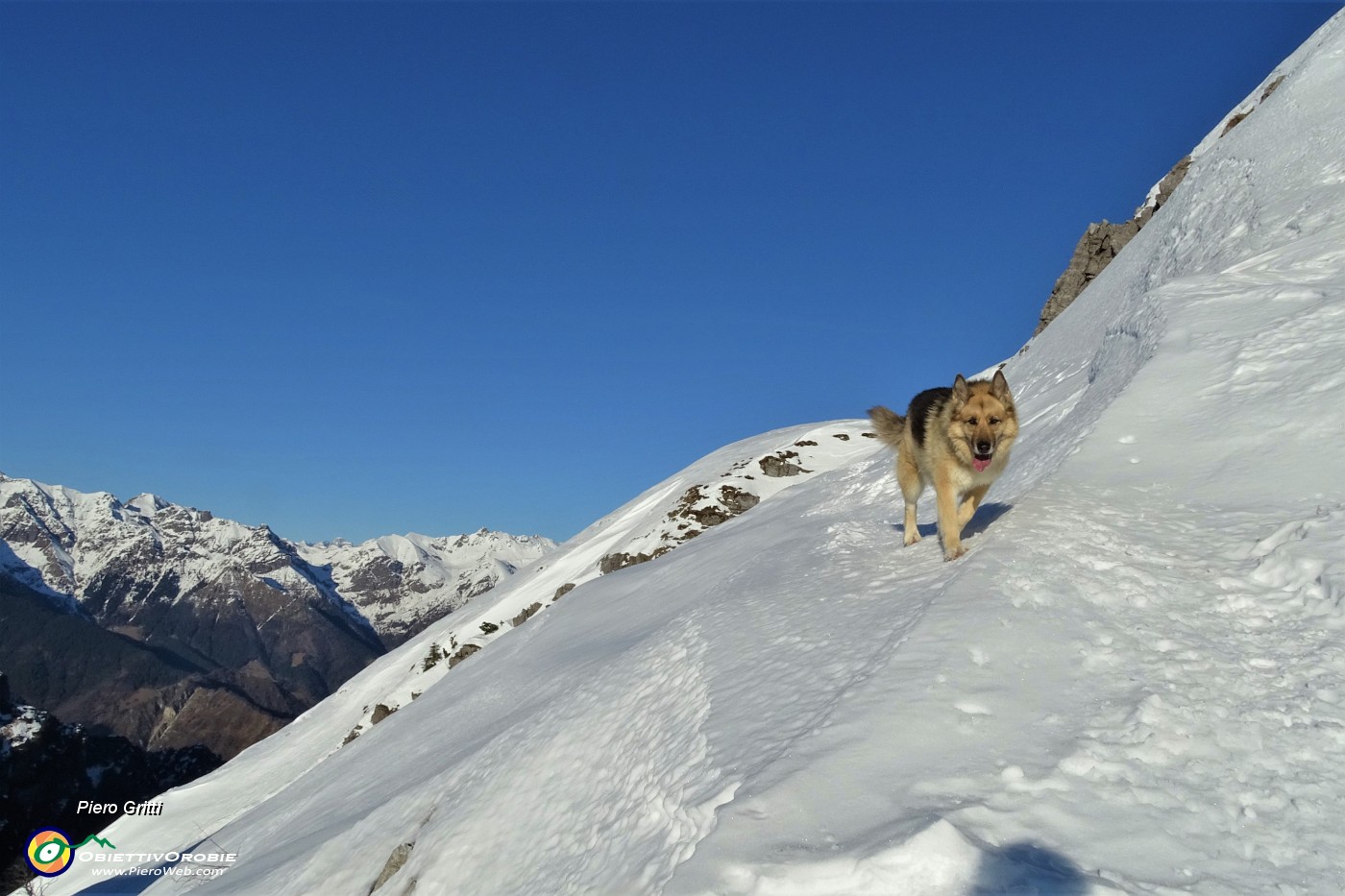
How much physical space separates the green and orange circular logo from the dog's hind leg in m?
46.5

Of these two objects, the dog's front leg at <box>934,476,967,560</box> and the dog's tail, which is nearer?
the dog's front leg at <box>934,476,967,560</box>

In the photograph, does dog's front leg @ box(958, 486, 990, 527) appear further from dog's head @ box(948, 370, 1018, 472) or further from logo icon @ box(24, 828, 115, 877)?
logo icon @ box(24, 828, 115, 877)

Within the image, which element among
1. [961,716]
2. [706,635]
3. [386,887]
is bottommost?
[386,887]

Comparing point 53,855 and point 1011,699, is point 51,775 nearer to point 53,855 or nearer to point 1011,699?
point 53,855

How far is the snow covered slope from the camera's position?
192 inches

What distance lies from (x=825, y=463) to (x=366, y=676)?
37.4m

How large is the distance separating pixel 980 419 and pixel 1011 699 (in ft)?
14.1

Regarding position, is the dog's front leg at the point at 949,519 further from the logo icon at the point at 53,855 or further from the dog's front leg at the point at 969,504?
the logo icon at the point at 53,855

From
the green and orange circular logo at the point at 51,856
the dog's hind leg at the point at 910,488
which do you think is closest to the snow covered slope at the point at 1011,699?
the dog's hind leg at the point at 910,488

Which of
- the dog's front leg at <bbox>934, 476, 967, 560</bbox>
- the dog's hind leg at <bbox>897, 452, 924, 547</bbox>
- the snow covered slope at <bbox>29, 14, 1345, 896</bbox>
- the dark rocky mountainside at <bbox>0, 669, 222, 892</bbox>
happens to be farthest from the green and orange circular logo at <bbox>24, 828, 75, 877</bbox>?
the dark rocky mountainside at <bbox>0, 669, 222, 892</bbox>

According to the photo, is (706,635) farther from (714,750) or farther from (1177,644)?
(1177,644)

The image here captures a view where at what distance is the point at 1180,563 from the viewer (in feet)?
26.1

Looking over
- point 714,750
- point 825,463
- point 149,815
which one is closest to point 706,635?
point 714,750

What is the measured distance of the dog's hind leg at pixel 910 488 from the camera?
1207 centimetres
